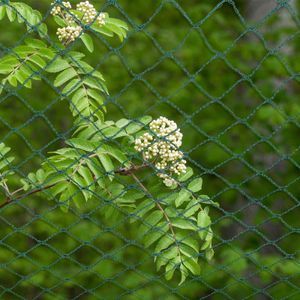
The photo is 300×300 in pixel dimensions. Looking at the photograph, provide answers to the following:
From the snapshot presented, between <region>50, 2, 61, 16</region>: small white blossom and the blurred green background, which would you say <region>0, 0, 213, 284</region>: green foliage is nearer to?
<region>50, 2, 61, 16</region>: small white blossom

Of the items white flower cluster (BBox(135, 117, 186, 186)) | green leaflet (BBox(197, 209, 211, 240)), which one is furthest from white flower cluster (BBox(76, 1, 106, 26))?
green leaflet (BBox(197, 209, 211, 240))

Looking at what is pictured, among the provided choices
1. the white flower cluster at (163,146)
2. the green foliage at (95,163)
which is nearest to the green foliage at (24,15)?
the green foliage at (95,163)

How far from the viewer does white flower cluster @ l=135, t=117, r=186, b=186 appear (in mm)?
2137

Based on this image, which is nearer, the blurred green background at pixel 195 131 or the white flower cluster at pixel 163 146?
the white flower cluster at pixel 163 146

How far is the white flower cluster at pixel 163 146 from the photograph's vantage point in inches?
84.1

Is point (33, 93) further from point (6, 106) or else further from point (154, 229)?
point (154, 229)

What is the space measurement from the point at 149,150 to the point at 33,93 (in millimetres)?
2018

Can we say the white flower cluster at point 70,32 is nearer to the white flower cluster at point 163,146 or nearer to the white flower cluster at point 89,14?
the white flower cluster at point 89,14

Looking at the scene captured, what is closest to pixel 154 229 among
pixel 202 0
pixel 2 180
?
pixel 2 180

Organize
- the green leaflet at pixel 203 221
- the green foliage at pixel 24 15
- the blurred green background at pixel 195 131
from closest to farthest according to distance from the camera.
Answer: the green foliage at pixel 24 15 → the green leaflet at pixel 203 221 → the blurred green background at pixel 195 131

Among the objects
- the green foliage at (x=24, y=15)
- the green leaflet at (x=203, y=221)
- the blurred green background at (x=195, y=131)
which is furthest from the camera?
the blurred green background at (x=195, y=131)

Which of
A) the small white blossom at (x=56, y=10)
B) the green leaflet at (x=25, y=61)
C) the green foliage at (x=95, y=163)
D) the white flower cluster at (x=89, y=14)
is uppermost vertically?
the small white blossom at (x=56, y=10)

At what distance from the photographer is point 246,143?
384 centimetres

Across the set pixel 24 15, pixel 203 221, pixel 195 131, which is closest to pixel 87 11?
pixel 24 15
